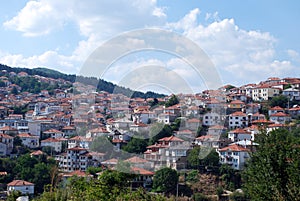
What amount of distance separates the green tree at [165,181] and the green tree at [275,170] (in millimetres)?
7185

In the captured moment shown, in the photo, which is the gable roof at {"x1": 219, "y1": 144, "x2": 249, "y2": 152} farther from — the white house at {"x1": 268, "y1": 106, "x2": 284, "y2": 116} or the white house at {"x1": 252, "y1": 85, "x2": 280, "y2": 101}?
the white house at {"x1": 252, "y1": 85, "x2": 280, "y2": 101}

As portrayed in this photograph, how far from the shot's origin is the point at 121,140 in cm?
1714

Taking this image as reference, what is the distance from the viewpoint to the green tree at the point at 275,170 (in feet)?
16.5

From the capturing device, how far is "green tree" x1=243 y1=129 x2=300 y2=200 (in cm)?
502

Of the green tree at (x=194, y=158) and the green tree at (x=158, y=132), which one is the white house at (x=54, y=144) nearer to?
the green tree at (x=158, y=132)

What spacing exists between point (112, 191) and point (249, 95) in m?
23.4

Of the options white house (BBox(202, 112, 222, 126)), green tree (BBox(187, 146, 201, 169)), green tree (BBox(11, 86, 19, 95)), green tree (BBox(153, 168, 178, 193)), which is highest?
green tree (BBox(11, 86, 19, 95))

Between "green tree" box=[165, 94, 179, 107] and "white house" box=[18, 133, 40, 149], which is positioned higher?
"green tree" box=[165, 94, 179, 107]

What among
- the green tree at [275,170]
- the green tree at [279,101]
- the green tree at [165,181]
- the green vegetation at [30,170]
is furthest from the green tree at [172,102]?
the green tree at [275,170]

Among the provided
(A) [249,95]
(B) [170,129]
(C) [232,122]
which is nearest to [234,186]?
(B) [170,129]

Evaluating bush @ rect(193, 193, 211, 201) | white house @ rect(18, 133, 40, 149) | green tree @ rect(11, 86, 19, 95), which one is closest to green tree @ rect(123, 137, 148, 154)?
bush @ rect(193, 193, 211, 201)

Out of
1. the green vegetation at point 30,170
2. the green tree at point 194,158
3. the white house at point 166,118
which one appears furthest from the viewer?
the white house at point 166,118

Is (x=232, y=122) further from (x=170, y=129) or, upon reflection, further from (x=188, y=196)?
(x=188, y=196)

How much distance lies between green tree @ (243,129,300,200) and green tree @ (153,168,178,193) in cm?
Answer: 719
